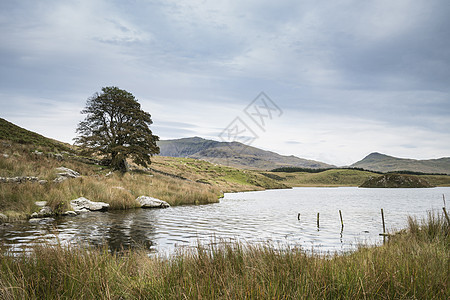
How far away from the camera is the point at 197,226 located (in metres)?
15.7

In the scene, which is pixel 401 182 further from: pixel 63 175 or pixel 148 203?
Answer: pixel 63 175

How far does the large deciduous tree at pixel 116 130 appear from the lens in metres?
35.2

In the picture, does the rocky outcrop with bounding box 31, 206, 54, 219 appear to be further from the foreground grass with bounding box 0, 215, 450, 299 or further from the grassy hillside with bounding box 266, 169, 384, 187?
the grassy hillside with bounding box 266, 169, 384, 187

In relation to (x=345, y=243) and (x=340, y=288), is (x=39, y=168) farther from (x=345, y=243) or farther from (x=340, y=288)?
(x=340, y=288)

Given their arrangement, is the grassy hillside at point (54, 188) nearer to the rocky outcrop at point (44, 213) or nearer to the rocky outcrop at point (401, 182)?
the rocky outcrop at point (44, 213)

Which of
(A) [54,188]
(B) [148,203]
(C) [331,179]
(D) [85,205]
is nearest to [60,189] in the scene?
(A) [54,188]

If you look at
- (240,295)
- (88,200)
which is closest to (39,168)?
(88,200)

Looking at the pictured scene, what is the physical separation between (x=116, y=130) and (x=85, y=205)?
18933 millimetres

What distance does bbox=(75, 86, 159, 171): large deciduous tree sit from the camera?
35.2m

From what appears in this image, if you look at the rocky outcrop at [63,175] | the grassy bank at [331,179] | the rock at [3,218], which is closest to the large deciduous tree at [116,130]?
the rocky outcrop at [63,175]

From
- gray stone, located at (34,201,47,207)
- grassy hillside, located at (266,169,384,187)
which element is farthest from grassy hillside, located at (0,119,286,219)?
grassy hillside, located at (266,169,384,187)

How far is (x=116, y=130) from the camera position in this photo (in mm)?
36688

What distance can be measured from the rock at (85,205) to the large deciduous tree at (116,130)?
48.7 ft

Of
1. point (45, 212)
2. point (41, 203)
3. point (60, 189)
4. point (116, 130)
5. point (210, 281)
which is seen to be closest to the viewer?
point (210, 281)
